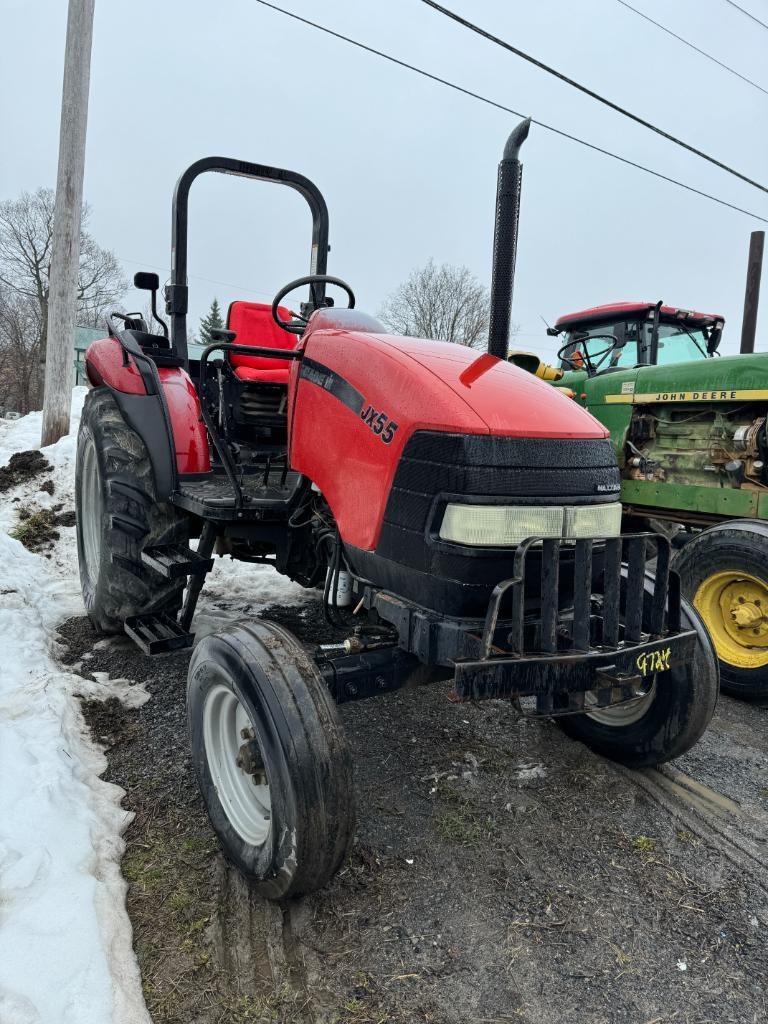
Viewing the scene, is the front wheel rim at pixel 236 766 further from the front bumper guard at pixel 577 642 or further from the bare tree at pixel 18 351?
the bare tree at pixel 18 351

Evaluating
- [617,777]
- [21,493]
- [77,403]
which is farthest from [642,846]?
[77,403]

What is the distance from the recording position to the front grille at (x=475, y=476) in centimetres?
191

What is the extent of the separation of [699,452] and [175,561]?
11.3 ft

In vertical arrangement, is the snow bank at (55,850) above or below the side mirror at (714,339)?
below

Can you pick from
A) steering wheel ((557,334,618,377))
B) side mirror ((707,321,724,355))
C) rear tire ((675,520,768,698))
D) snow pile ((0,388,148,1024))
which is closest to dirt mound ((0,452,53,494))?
snow pile ((0,388,148,1024))

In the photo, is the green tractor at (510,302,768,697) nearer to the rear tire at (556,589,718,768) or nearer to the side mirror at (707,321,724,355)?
the side mirror at (707,321,724,355)

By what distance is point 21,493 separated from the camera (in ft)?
20.4

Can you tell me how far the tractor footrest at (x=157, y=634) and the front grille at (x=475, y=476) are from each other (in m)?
1.37

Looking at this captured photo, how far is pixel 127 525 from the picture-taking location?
330 centimetres

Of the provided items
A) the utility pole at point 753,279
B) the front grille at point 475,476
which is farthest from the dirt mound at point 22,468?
the utility pole at point 753,279

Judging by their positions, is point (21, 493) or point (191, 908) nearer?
point (191, 908)

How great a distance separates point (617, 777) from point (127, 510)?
7.91ft

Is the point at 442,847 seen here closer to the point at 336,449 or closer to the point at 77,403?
the point at 336,449

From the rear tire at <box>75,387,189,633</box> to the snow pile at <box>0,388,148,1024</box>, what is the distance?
43 centimetres
